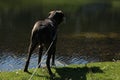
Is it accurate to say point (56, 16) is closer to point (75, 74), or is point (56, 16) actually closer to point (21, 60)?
point (75, 74)

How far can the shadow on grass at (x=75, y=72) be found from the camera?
54.9 ft

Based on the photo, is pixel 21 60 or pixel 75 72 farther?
pixel 21 60

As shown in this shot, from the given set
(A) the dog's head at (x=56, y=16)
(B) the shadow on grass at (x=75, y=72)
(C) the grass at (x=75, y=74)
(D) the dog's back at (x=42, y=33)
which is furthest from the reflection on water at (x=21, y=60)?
(D) the dog's back at (x=42, y=33)

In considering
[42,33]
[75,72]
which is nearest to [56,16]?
[42,33]

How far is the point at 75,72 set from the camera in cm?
1786

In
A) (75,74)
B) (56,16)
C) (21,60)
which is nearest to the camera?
(75,74)

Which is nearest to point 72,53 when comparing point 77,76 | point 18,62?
point 18,62

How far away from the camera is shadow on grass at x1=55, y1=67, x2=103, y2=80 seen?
16.7 meters

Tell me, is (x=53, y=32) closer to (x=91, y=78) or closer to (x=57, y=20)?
(x=57, y=20)

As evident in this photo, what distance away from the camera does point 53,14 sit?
19.4 metres

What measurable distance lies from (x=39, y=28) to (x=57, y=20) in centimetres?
285

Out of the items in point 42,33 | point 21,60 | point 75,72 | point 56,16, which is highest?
point 56,16

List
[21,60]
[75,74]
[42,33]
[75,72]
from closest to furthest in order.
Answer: [42,33], [75,74], [75,72], [21,60]

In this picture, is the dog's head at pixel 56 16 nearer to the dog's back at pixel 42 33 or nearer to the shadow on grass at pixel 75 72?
the dog's back at pixel 42 33
